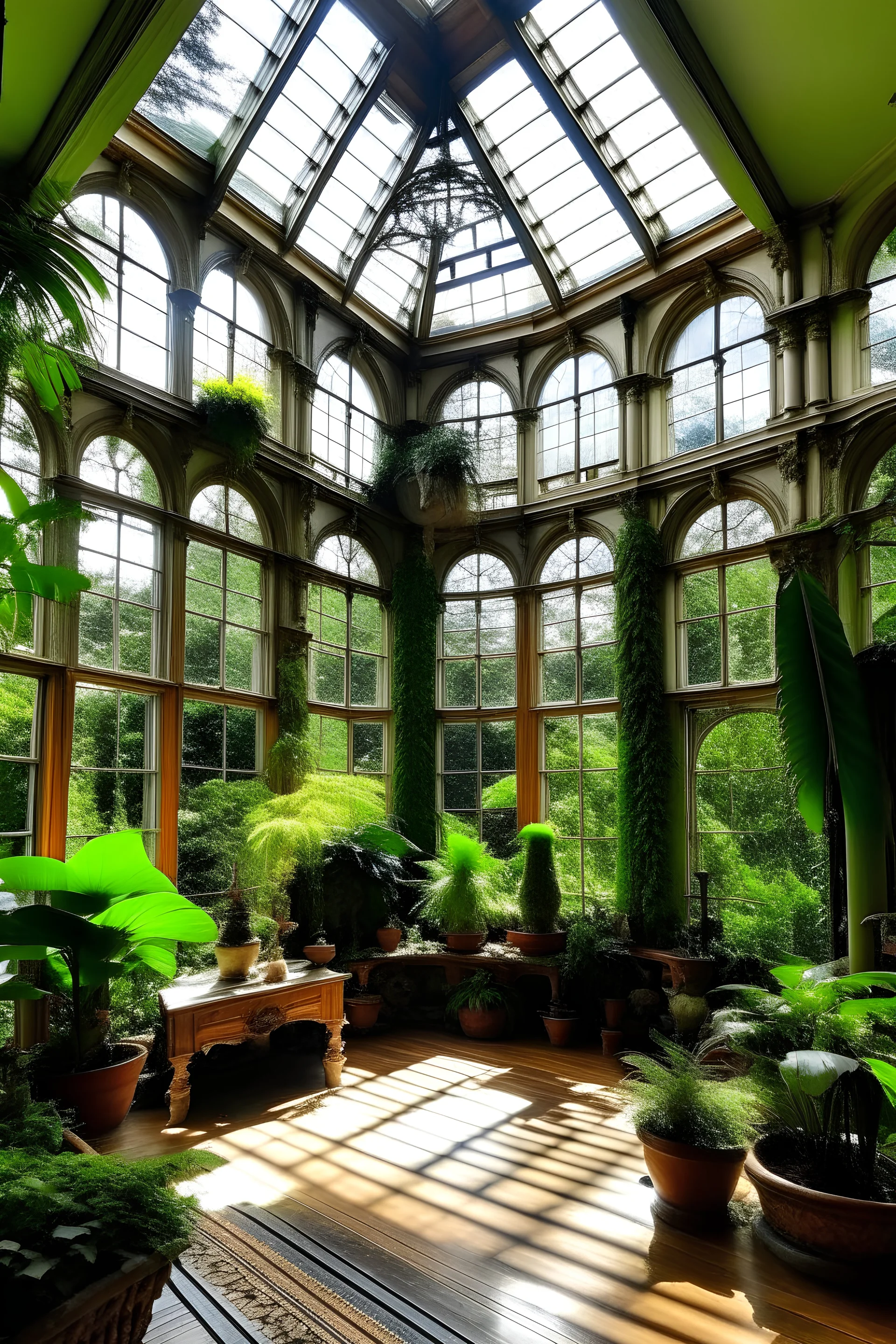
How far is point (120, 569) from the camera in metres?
5.92

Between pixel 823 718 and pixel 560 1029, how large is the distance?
3.81 meters

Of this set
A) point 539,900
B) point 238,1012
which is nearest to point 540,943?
point 539,900

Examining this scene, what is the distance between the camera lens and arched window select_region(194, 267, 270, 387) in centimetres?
676

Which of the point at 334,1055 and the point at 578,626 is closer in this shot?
the point at 334,1055

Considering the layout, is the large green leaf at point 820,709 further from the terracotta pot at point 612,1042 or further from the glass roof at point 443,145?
the glass roof at point 443,145

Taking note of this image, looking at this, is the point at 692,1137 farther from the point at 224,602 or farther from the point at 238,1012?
the point at 224,602

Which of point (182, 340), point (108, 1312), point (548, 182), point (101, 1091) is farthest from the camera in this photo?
point (548, 182)

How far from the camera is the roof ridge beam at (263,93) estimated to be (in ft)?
21.0

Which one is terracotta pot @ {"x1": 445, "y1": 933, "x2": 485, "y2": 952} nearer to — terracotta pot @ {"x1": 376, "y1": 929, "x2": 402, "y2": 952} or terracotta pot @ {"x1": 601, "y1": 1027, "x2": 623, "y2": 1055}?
terracotta pot @ {"x1": 376, "y1": 929, "x2": 402, "y2": 952}

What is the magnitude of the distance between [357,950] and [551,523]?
4.39 meters

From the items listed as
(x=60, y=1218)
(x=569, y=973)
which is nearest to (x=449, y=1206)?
(x=60, y=1218)

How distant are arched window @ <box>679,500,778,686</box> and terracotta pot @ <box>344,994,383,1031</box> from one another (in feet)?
12.2

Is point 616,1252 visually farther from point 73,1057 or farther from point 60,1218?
point 73,1057

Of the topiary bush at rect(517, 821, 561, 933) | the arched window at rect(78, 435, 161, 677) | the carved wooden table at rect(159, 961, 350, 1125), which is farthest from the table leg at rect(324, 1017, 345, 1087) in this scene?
the arched window at rect(78, 435, 161, 677)
